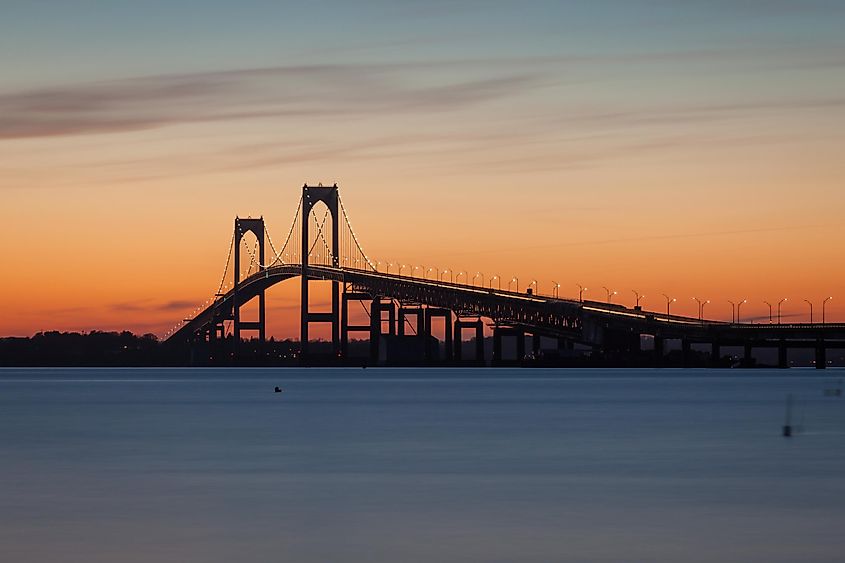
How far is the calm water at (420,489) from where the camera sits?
936 inches

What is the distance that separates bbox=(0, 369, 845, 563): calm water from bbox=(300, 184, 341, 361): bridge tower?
101002mm

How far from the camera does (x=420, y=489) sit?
Answer: 1293 inches

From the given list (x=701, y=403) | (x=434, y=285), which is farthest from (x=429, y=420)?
(x=434, y=285)

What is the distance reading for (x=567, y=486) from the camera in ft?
110

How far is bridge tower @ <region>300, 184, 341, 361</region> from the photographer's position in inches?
6580

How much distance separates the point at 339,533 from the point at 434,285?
133 m

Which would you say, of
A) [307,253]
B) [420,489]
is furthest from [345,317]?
[420,489]

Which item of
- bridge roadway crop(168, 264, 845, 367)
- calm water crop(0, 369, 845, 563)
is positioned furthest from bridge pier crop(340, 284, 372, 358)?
calm water crop(0, 369, 845, 563)

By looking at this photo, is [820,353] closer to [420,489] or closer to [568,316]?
[568,316]

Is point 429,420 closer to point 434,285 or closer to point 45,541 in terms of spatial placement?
point 45,541

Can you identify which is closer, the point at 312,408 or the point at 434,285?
the point at 312,408

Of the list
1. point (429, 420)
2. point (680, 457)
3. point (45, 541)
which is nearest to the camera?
point (45, 541)

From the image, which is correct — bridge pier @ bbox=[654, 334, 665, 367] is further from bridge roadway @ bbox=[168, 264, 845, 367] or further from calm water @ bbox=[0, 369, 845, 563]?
calm water @ bbox=[0, 369, 845, 563]

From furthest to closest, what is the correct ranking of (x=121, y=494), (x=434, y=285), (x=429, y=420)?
(x=434, y=285) → (x=429, y=420) → (x=121, y=494)
